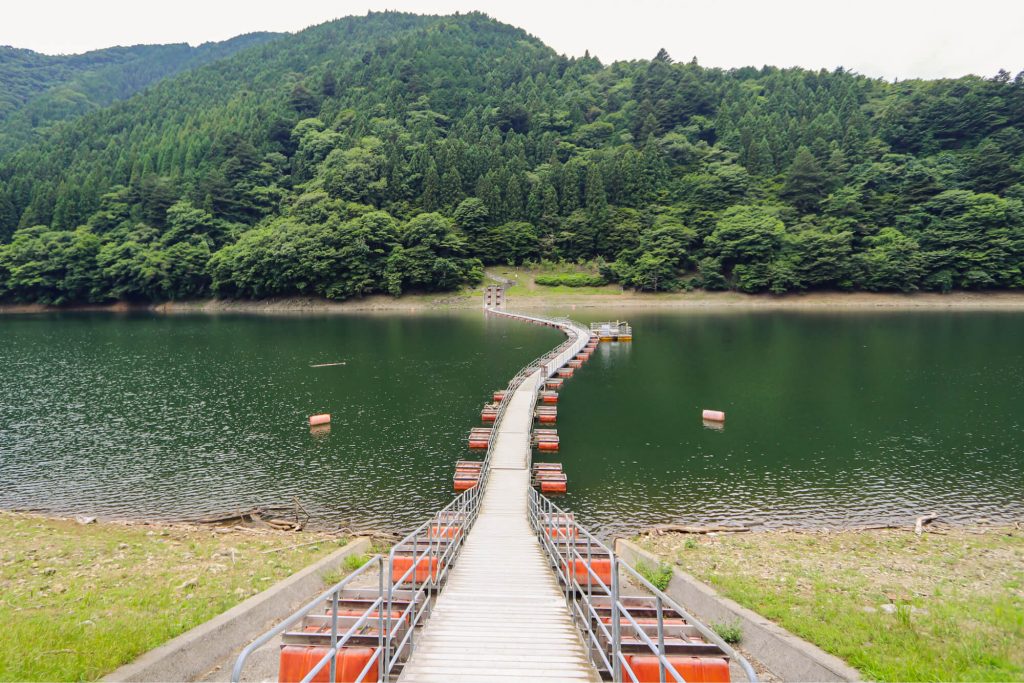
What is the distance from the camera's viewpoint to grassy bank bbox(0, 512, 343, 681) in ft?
26.3

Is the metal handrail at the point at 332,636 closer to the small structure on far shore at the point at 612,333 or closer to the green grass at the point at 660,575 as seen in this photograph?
the green grass at the point at 660,575

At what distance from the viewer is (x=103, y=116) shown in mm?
176250

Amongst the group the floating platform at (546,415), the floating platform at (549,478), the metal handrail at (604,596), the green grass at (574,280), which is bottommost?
the floating platform at (549,478)

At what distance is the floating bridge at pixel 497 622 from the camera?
7.31 m

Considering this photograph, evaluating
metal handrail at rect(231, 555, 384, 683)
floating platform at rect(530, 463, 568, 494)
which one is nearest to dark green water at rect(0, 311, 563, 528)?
floating platform at rect(530, 463, 568, 494)

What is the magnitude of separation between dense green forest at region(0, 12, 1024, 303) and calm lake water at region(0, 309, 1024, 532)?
42.6 meters

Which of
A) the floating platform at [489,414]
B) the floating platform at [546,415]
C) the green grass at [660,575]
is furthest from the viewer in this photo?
the floating platform at [546,415]

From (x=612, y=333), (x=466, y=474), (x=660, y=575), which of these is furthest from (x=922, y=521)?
(x=612, y=333)

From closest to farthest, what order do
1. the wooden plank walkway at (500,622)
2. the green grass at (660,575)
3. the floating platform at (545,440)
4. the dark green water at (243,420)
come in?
the wooden plank walkway at (500,622)
the green grass at (660,575)
the dark green water at (243,420)
the floating platform at (545,440)

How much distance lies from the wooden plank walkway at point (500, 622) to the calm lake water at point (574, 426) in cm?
588

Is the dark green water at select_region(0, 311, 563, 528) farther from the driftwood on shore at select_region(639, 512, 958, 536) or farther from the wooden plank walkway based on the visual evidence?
the driftwood on shore at select_region(639, 512, 958, 536)

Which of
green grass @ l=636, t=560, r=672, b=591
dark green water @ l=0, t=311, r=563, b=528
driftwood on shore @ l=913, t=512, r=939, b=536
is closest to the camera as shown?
green grass @ l=636, t=560, r=672, b=591

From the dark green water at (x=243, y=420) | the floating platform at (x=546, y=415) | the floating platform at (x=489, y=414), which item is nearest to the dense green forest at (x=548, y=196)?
the dark green water at (x=243, y=420)

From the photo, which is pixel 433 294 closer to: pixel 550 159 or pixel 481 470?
pixel 550 159
